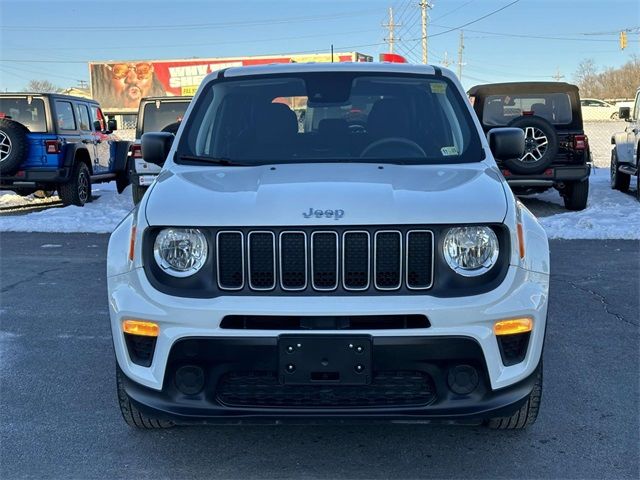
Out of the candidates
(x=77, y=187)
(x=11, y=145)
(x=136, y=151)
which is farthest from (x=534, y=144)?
(x=11, y=145)

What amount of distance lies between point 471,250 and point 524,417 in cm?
94

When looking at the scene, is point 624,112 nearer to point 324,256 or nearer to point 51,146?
point 51,146

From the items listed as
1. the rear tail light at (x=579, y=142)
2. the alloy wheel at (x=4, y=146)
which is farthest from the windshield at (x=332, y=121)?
the alloy wheel at (x=4, y=146)

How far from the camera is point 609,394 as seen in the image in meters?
4.08

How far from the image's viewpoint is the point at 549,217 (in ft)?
36.7

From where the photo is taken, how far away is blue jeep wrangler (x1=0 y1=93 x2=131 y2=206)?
11.7 meters

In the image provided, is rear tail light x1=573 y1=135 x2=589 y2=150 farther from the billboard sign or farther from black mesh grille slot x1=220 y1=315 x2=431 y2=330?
the billboard sign

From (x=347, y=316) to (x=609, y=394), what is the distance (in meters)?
2.04

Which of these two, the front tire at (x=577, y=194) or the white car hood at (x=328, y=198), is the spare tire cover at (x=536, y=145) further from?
the white car hood at (x=328, y=198)

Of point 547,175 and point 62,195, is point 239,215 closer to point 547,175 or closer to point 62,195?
point 547,175

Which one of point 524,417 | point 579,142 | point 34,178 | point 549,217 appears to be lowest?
point 549,217

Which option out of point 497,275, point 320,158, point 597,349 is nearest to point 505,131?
point 320,158

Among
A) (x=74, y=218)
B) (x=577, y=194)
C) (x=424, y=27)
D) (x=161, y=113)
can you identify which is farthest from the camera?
(x=424, y=27)

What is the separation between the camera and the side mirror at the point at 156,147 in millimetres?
4215
